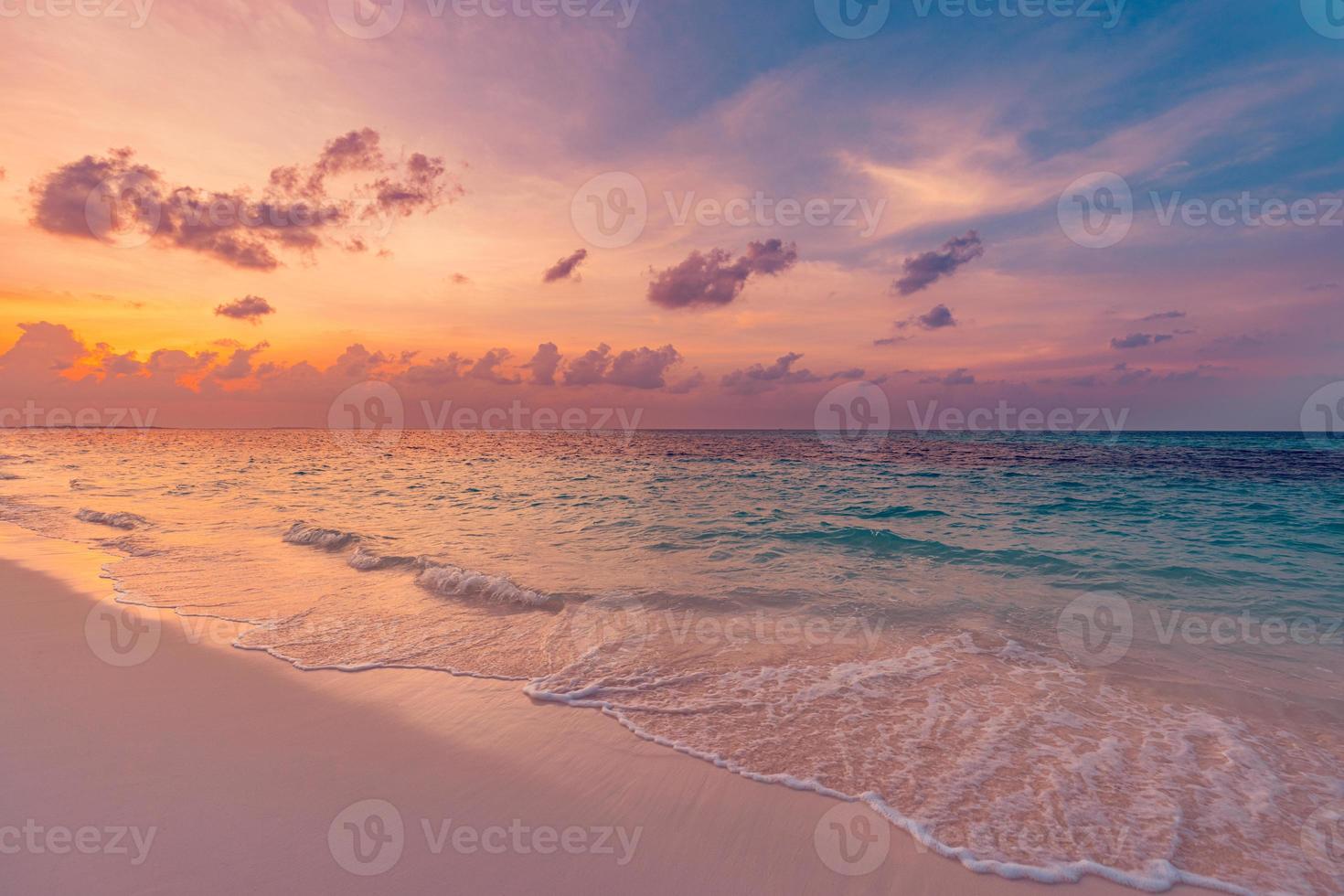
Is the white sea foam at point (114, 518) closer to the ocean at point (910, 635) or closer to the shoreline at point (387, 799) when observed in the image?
the ocean at point (910, 635)

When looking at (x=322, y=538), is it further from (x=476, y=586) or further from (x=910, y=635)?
(x=910, y=635)

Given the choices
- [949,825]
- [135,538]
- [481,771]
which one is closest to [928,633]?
[949,825]

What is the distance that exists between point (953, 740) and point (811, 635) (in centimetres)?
302

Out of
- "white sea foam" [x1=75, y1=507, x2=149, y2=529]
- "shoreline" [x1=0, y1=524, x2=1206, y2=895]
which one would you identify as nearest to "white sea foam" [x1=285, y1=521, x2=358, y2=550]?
"white sea foam" [x1=75, y1=507, x2=149, y2=529]

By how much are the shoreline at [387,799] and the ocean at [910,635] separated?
48 cm

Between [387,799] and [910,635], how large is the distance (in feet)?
22.7

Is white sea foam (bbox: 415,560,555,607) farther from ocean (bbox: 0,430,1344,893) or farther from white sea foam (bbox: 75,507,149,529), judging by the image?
white sea foam (bbox: 75,507,149,529)

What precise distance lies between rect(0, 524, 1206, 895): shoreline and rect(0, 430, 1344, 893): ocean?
0.48m

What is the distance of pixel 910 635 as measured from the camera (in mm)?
8547

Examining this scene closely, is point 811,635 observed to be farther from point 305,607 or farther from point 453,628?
point 305,607

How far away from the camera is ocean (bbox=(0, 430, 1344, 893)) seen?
4.60 meters

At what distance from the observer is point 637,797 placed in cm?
464

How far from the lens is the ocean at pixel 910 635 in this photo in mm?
4602

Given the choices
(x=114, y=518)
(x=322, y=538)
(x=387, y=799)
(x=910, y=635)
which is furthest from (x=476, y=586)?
(x=114, y=518)
